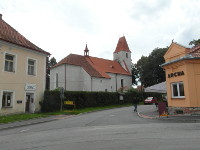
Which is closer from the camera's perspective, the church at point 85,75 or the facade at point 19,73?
the facade at point 19,73

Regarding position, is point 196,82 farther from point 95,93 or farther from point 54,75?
point 54,75

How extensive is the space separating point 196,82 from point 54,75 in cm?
3443

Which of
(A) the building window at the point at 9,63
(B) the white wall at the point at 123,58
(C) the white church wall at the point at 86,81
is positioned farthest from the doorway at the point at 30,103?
(B) the white wall at the point at 123,58

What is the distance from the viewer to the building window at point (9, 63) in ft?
64.8

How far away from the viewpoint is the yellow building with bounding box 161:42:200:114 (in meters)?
15.4

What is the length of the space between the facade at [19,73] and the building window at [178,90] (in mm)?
14521

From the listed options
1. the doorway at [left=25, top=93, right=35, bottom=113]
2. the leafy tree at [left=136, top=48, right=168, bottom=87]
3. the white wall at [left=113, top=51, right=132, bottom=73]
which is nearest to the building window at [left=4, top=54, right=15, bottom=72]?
the doorway at [left=25, top=93, right=35, bottom=113]

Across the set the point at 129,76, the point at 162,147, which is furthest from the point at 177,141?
the point at 129,76

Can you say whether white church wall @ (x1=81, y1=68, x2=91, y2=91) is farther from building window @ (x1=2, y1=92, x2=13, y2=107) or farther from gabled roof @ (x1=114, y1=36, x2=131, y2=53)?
building window @ (x1=2, y1=92, x2=13, y2=107)

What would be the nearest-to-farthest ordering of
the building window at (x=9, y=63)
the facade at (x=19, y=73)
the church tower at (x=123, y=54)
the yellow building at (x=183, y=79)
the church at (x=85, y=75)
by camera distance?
the yellow building at (x=183, y=79), the facade at (x=19, y=73), the building window at (x=9, y=63), the church at (x=85, y=75), the church tower at (x=123, y=54)

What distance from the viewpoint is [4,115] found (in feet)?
61.6

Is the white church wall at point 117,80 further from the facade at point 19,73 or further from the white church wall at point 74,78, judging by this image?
the facade at point 19,73

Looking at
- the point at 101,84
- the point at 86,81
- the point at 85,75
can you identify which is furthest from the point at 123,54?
the point at 86,81

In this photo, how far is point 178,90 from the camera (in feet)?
55.3
